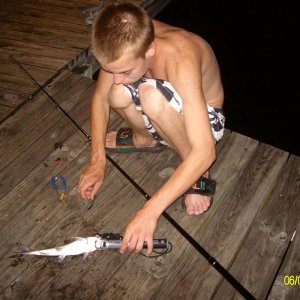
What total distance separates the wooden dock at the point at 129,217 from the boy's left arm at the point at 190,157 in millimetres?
529

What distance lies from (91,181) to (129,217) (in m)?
0.46

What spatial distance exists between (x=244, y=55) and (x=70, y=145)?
3.89m

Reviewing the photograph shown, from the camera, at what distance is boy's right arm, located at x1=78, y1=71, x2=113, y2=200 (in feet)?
8.33

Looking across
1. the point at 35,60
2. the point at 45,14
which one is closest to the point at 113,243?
the point at 35,60

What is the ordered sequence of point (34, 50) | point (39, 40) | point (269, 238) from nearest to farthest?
1. point (269, 238)
2. point (34, 50)
3. point (39, 40)

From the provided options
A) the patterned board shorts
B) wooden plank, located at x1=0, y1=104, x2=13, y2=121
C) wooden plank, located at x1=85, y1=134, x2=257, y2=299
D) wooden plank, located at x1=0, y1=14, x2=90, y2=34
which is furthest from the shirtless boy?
wooden plank, located at x1=0, y1=14, x2=90, y2=34

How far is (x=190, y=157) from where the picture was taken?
79.4 inches

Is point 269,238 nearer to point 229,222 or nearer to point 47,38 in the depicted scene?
point 229,222

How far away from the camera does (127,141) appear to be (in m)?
3.05

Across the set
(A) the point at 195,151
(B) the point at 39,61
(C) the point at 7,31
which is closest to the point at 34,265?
(A) the point at 195,151

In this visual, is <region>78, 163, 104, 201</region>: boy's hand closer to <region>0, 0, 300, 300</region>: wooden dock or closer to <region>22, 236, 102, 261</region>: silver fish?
<region>0, 0, 300, 300</region>: wooden dock

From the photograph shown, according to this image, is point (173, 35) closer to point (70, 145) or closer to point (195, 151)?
point (195, 151)

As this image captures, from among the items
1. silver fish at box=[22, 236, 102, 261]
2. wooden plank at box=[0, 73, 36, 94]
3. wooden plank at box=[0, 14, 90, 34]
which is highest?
wooden plank at box=[0, 14, 90, 34]

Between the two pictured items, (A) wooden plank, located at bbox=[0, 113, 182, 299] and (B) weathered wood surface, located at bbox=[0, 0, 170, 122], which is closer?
(A) wooden plank, located at bbox=[0, 113, 182, 299]
